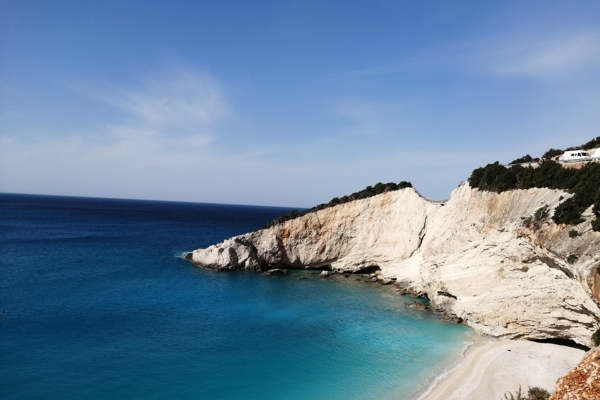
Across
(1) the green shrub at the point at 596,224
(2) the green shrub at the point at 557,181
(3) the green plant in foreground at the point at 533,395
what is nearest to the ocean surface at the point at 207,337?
(3) the green plant in foreground at the point at 533,395

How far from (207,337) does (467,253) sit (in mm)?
20481

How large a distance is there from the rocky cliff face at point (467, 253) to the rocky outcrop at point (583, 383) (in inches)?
222

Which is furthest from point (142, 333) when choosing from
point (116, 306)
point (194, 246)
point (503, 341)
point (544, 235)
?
point (194, 246)

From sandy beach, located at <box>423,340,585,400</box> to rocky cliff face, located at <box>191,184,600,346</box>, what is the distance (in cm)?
125

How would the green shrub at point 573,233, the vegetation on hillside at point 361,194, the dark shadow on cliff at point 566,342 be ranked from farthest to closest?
the vegetation on hillside at point 361,194, the dark shadow on cliff at point 566,342, the green shrub at point 573,233

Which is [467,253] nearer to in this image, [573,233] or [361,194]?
[573,233]

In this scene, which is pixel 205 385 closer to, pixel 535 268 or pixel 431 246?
pixel 535 268

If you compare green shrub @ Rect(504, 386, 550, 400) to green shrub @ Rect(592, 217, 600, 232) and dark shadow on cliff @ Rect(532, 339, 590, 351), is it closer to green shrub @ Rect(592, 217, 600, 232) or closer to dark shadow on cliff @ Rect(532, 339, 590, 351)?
dark shadow on cliff @ Rect(532, 339, 590, 351)

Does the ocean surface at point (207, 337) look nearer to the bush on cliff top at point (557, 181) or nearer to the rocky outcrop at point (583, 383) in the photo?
the rocky outcrop at point (583, 383)

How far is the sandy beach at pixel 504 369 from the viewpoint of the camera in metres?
17.3

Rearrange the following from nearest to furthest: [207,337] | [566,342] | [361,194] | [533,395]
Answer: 1. [533,395]
2. [566,342]
3. [207,337]
4. [361,194]

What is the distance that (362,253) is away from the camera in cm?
4316

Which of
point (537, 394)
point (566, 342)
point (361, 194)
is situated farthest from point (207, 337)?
point (361, 194)

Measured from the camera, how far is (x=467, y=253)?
26.6 metres
